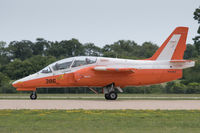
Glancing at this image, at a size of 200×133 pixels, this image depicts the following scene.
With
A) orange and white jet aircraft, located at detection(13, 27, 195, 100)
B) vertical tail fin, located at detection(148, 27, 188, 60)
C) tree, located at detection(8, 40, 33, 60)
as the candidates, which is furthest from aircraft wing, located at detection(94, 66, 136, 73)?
tree, located at detection(8, 40, 33, 60)

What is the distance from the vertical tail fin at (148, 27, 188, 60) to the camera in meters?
25.2

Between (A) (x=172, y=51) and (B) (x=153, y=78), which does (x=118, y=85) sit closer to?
(B) (x=153, y=78)

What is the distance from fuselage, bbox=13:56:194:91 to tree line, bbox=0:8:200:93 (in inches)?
410

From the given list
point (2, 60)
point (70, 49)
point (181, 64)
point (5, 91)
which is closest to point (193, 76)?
point (181, 64)

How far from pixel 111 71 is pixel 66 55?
5772cm

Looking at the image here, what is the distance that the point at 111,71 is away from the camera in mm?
24406

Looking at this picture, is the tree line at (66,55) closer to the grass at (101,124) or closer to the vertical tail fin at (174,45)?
the vertical tail fin at (174,45)

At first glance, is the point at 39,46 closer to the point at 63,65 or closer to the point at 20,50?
the point at 20,50

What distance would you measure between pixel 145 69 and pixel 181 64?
290cm

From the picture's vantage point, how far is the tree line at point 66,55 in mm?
41219

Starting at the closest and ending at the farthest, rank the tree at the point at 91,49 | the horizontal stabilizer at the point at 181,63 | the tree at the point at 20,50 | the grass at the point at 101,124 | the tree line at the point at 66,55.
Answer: the grass at the point at 101,124
the horizontal stabilizer at the point at 181,63
the tree line at the point at 66,55
the tree at the point at 91,49
the tree at the point at 20,50

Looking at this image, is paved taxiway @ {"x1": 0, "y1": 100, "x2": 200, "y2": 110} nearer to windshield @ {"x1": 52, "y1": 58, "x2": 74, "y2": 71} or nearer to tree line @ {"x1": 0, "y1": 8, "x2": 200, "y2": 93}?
windshield @ {"x1": 52, "y1": 58, "x2": 74, "y2": 71}

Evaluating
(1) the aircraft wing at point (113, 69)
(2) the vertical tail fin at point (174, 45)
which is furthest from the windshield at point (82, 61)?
(2) the vertical tail fin at point (174, 45)

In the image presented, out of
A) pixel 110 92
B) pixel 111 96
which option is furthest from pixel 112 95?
pixel 110 92
